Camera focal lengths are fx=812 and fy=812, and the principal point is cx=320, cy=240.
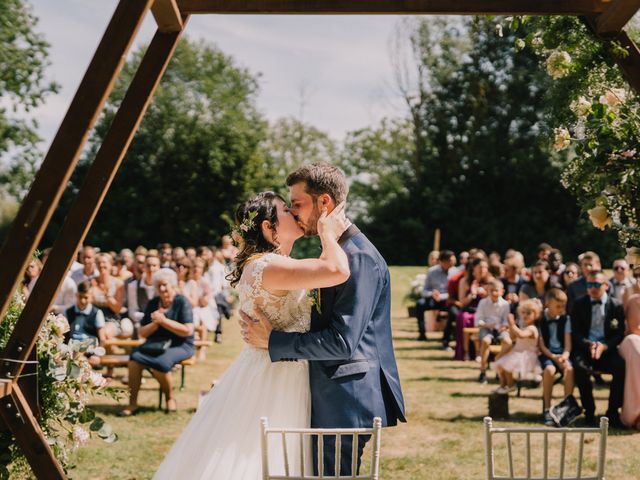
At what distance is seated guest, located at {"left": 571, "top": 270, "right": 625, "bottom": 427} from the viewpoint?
331 inches

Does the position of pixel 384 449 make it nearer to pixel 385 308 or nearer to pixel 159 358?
pixel 159 358

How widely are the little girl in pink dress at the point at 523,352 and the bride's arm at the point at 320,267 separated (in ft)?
19.7

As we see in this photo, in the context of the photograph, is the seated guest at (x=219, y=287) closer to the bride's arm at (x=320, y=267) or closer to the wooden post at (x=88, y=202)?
→ the wooden post at (x=88, y=202)

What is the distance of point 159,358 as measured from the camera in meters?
8.94

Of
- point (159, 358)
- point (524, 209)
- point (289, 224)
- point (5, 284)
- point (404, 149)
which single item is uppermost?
point (404, 149)

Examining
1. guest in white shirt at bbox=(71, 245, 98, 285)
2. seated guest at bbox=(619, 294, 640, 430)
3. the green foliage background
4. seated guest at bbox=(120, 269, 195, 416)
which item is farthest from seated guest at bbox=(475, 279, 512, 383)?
the green foliage background

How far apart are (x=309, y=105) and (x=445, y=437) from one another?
4041cm

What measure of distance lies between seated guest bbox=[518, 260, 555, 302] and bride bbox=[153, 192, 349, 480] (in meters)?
7.72

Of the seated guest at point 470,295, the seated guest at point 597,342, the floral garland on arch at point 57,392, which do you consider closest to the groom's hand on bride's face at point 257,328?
the floral garland on arch at point 57,392

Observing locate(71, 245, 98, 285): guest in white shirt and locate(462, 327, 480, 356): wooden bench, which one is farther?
locate(462, 327, 480, 356): wooden bench

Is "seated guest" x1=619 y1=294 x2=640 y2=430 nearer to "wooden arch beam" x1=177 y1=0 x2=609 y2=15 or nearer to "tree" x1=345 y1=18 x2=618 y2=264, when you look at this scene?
"wooden arch beam" x1=177 y1=0 x2=609 y2=15

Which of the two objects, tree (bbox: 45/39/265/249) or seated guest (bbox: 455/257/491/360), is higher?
tree (bbox: 45/39/265/249)

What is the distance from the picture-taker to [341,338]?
3619mm

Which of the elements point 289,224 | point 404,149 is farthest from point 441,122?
point 289,224
